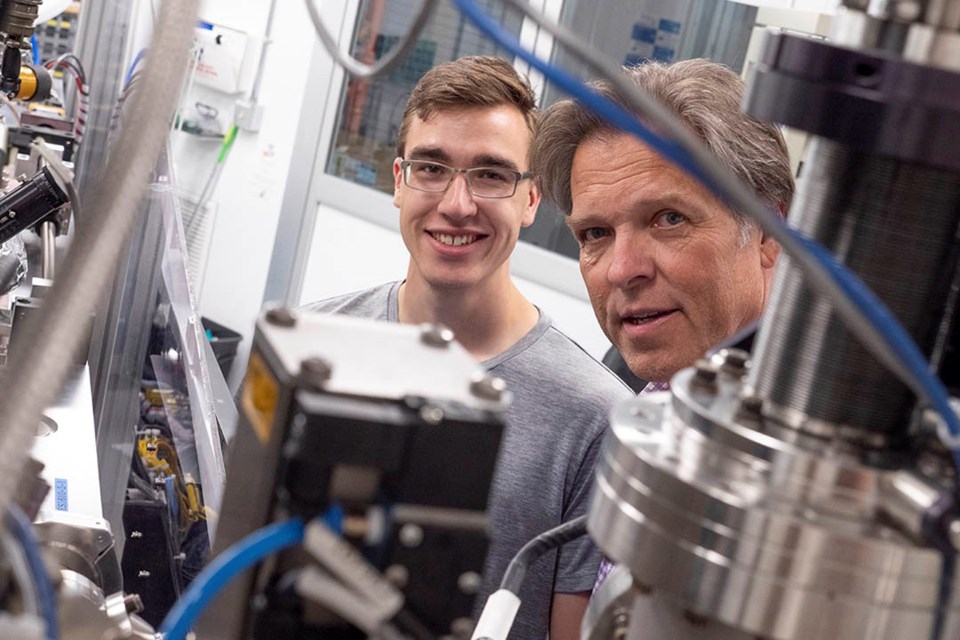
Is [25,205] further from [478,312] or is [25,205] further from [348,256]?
[348,256]

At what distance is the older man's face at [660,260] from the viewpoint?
1.45 m

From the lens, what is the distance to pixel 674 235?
1.46 metres

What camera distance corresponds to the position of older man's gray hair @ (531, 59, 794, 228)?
146 cm

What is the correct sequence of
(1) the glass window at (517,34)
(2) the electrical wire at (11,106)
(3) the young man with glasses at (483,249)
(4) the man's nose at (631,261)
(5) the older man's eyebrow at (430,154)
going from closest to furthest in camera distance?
(4) the man's nose at (631,261)
(3) the young man with glasses at (483,249)
(5) the older man's eyebrow at (430,154)
(2) the electrical wire at (11,106)
(1) the glass window at (517,34)

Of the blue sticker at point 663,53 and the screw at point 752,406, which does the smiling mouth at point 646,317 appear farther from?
the blue sticker at point 663,53

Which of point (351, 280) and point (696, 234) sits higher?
point (696, 234)

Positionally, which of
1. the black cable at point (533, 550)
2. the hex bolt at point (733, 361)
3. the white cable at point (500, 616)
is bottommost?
the white cable at point (500, 616)

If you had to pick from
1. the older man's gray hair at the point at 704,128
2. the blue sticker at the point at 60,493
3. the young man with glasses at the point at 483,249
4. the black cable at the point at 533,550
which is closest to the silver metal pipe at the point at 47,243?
the young man with glasses at the point at 483,249

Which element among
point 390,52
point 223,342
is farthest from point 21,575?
point 223,342

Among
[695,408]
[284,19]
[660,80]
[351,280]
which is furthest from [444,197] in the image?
[284,19]

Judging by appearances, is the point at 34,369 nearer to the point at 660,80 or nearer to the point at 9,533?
the point at 9,533

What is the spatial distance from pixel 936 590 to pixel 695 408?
107mm

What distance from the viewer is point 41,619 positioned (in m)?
0.34

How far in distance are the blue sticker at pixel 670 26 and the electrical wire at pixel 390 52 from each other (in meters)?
3.26
